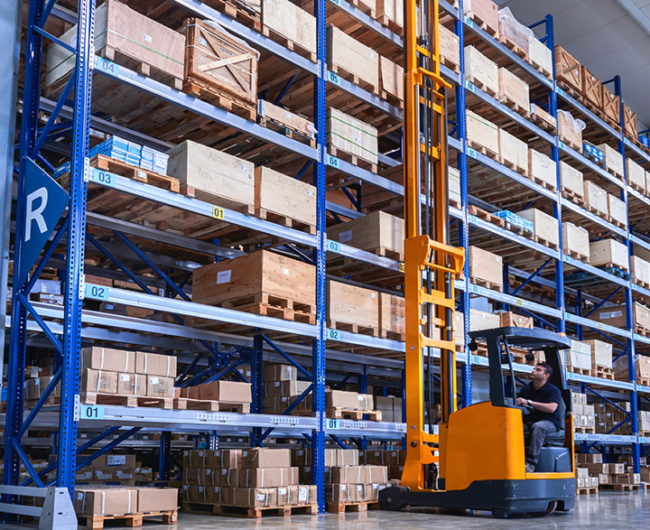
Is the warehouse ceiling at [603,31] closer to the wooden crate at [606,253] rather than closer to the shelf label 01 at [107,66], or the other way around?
the wooden crate at [606,253]

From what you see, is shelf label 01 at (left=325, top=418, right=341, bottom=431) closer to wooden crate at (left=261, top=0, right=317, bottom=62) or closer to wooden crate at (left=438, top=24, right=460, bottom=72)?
wooden crate at (left=261, top=0, right=317, bottom=62)

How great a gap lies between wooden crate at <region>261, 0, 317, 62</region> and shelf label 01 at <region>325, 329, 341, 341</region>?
353 centimetres

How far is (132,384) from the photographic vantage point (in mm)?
7273

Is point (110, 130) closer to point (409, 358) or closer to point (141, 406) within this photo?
point (141, 406)

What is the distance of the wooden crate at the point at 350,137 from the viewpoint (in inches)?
396

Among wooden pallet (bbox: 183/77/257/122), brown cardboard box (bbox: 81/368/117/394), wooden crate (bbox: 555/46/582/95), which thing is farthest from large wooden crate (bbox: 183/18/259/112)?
wooden crate (bbox: 555/46/582/95)

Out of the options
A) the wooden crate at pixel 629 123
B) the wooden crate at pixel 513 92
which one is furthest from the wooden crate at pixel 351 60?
the wooden crate at pixel 629 123

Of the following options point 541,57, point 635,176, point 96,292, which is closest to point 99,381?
point 96,292

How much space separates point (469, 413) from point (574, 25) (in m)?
11.6

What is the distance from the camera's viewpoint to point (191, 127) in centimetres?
923

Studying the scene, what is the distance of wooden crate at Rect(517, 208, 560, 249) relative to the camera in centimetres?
1357

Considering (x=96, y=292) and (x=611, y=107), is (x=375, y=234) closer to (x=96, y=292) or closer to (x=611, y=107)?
(x=96, y=292)

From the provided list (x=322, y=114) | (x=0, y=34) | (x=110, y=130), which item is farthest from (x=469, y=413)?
(x=0, y=34)

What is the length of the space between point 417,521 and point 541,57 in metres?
9.84
